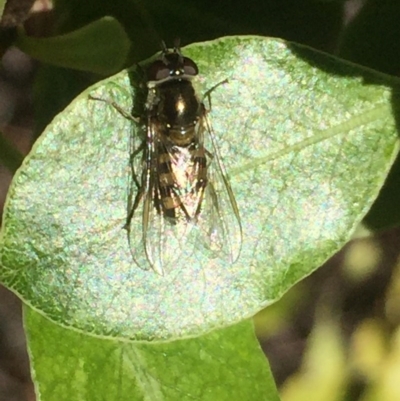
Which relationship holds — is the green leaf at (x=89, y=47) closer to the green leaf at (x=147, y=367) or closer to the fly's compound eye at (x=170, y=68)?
the fly's compound eye at (x=170, y=68)

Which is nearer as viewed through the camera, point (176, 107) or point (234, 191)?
point (234, 191)

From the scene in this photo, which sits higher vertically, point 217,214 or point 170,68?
point 170,68

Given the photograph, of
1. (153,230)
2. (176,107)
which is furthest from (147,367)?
(176,107)

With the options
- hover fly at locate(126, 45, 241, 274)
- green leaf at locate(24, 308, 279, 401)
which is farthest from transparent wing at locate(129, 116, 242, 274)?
green leaf at locate(24, 308, 279, 401)

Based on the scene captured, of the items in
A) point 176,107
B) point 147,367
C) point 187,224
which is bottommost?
point 147,367

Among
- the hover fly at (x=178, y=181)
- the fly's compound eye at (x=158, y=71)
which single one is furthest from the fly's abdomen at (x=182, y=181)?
the fly's compound eye at (x=158, y=71)

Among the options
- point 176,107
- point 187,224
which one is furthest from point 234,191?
point 176,107

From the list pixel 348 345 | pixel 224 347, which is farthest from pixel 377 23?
pixel 348 345

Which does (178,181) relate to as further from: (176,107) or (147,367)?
(147,367)
